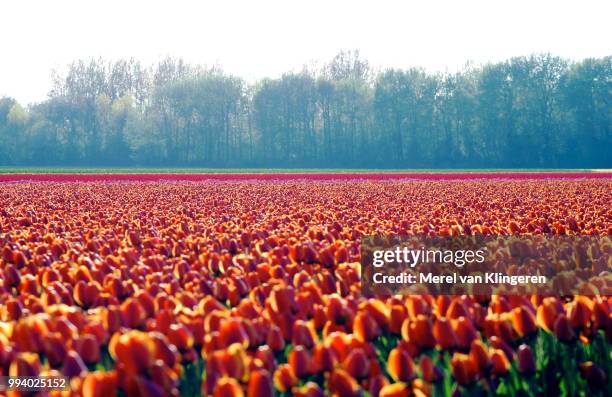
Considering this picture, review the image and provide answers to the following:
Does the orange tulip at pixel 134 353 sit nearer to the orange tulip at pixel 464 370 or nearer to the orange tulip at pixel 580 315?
the orange tulip at pixel 464 370

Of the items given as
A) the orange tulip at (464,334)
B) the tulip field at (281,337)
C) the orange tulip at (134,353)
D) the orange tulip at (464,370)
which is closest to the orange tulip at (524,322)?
the tulip field at (281,337)

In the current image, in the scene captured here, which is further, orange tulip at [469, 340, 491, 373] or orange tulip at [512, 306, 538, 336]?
orange tulip at [512, 306, 538, 336]

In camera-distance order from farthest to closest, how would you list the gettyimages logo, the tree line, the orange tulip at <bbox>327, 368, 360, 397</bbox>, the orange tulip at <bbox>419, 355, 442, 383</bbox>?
1. the tree line
2. the gettyimages logo
3. the orange tulip at <bbox>419, 355, 442, 383</bbox>
4. the orange tulip at <bbox>327, 368, 360, 397</bbox>

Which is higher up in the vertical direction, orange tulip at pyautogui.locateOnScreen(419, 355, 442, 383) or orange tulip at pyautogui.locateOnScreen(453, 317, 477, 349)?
orange tulip at pyautogui.locateOnScreen(453, 317, 477, 349)

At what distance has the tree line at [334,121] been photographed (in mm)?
67062

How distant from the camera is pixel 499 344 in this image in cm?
261

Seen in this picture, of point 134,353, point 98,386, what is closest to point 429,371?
point 134,353

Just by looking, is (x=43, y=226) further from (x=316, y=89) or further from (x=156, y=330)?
(x=316, y=89)

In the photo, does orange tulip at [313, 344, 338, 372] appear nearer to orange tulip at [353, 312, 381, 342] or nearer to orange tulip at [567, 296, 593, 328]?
orange tulip at [353, 312, 381, 342]

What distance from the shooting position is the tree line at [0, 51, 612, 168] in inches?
2640

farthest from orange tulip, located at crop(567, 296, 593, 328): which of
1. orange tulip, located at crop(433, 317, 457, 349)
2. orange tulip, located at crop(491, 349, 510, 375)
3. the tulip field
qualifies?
orange tulip, located at crop(433, 317, 457, 349)

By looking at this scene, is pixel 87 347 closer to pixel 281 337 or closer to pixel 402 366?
pixel 281 337

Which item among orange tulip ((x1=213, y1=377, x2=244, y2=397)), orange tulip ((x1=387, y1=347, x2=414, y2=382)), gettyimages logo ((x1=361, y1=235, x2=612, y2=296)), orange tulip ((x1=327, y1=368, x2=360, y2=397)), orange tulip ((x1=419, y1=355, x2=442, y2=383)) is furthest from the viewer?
gettyimages logo ((x1=361, y1=235, x2=612, y2=296))

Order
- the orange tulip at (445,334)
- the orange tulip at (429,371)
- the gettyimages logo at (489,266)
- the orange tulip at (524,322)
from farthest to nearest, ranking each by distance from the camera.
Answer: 1. the gettyimages logo at (489,266)
2. the orange tulip at (524,322)
3. the orange tulip at (445,334)
4. the orange tulip at (429,371)
